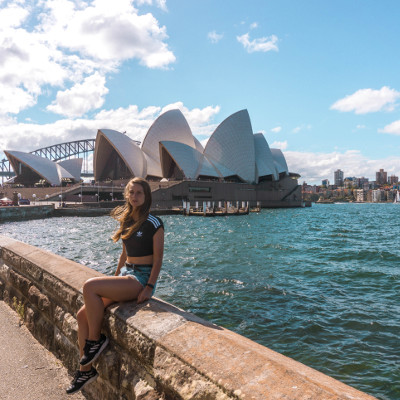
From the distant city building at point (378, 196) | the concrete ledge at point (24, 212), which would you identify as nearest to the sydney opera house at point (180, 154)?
the concrete ledge at point (24, 212)

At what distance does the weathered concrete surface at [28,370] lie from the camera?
95.9 inches

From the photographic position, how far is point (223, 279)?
27.6ft

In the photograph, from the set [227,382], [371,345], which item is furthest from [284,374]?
[371,345]

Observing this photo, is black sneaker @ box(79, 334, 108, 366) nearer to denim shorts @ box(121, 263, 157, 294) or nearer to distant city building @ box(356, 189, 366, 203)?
denim shorts @ box(121, 263, 157, 294)

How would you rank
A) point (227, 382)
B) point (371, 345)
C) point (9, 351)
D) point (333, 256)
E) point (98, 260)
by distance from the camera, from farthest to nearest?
A: point (333, 256)
point (98, 260)
point (371, 345)
point (9, 351)
point (227, 382)

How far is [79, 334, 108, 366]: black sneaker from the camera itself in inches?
88.2

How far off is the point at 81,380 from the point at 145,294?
732 millimetres

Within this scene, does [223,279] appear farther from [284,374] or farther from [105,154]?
[105,154]

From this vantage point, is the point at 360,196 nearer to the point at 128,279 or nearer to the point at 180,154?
the point at 180,154

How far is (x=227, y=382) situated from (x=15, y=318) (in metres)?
3.68

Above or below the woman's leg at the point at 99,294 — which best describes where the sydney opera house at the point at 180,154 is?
above

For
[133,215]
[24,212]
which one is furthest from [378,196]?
[133,215]

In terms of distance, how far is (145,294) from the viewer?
246 cm

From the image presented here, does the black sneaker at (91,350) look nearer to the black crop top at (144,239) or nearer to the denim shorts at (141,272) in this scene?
the denim shorts at (141,272)
